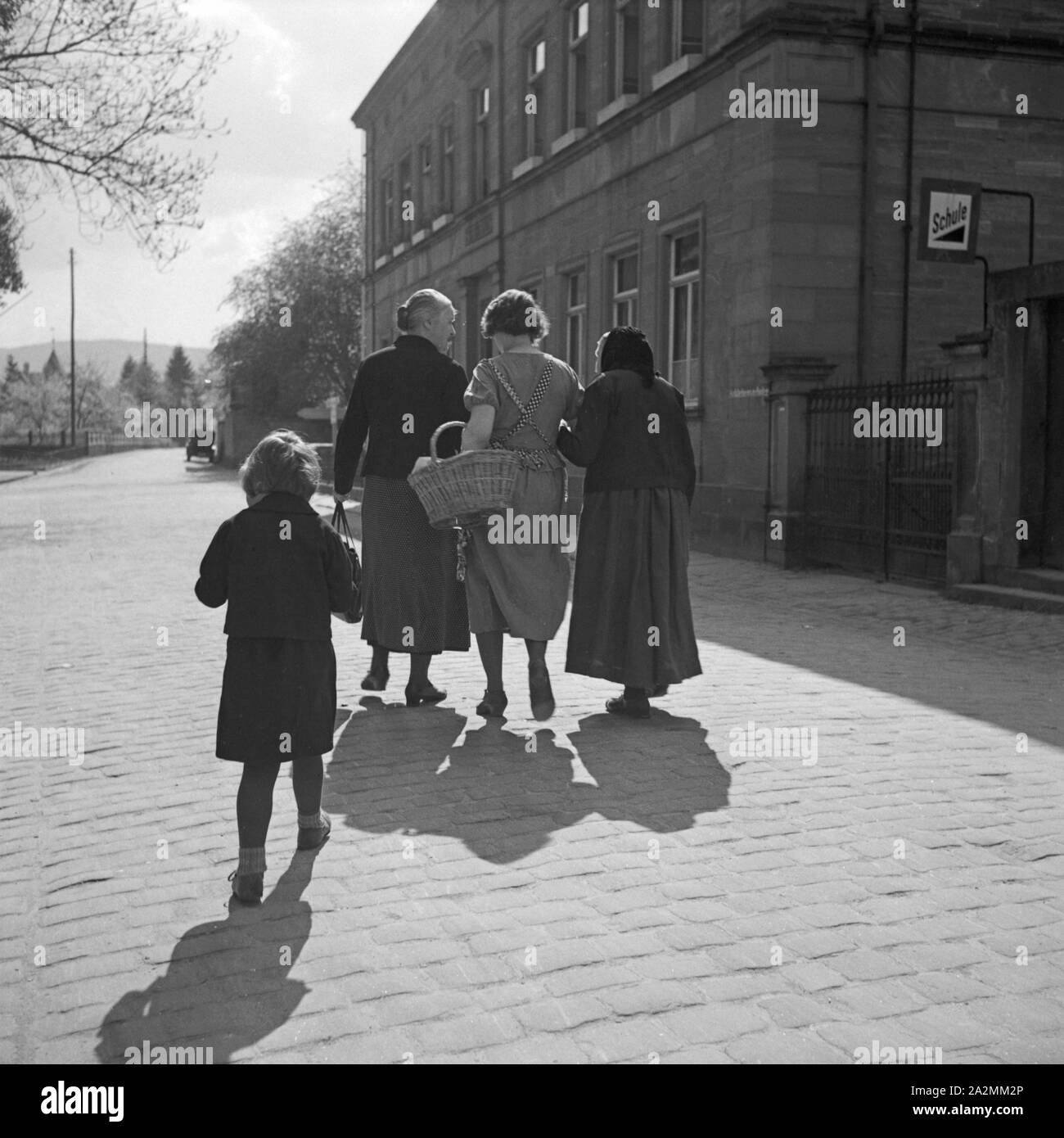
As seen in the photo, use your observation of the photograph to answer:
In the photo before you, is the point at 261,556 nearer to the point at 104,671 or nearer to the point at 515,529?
the point at 515,529

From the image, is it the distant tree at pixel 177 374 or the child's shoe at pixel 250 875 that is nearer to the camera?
the child's shoe at pixel 250 875

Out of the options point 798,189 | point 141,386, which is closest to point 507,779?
point 798,189

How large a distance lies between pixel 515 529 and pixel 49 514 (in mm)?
20763

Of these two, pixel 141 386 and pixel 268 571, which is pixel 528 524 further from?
pixel 141 386

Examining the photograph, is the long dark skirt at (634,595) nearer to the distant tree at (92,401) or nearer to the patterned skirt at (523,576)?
the patterned skirt at (523,576)

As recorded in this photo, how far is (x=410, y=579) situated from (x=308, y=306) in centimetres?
5003

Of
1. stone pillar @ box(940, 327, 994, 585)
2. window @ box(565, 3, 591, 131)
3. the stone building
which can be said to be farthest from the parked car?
stone pillar @ box(940, 327, 994, 585)

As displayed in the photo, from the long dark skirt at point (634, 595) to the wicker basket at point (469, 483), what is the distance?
614mm

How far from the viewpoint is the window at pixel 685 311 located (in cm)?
1800

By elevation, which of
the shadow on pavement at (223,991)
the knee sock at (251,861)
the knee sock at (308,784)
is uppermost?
the knee sock at (308,784)

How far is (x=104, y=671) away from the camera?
27.3 feet

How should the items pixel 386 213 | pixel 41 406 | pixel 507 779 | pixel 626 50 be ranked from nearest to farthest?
pixel 507 779 < pixel 626 50 < pixel 386 213 < pixel 41 406

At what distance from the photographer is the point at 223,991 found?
3494 millimetres

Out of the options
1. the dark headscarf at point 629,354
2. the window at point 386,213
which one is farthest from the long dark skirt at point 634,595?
the window at point 386,213
